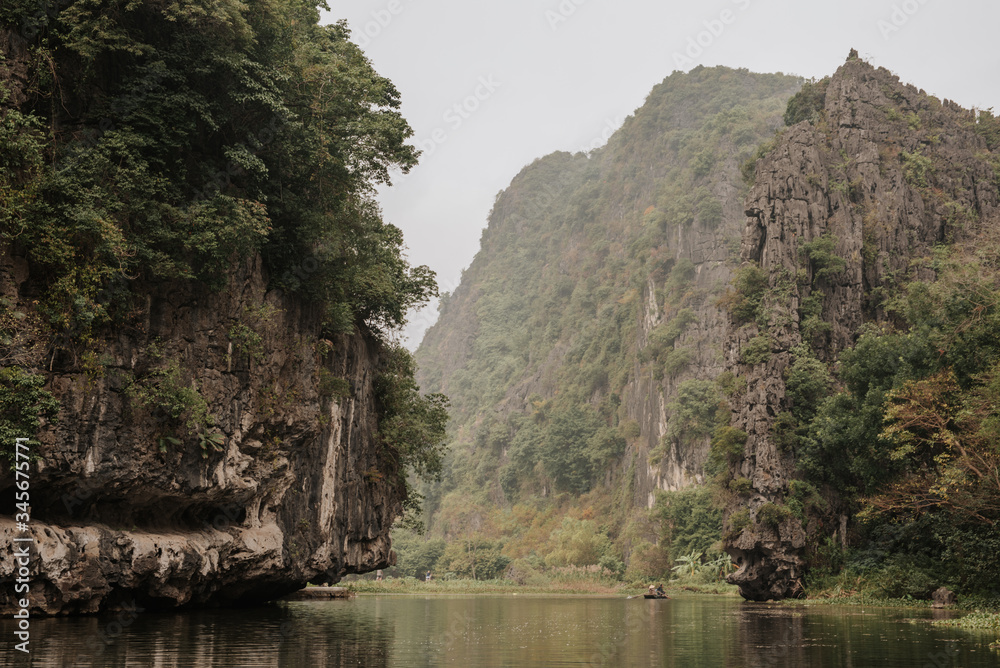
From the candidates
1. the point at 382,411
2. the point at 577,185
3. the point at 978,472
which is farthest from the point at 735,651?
the point at 577,185

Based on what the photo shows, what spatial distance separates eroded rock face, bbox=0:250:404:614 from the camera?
1809 centimetres

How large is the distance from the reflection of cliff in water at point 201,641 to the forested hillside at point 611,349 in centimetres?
2681

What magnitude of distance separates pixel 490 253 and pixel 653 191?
57.2 meters

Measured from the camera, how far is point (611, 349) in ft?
337

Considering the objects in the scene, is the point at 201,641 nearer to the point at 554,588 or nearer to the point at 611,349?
the point at 554,588

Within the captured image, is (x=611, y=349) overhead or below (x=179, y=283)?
overhead

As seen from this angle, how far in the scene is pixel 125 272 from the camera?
19.8 m

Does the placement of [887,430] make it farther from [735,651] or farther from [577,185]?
[577,185]

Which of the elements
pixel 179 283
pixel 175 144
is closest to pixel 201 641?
pixel 179 283

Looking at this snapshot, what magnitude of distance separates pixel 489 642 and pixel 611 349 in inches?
3436

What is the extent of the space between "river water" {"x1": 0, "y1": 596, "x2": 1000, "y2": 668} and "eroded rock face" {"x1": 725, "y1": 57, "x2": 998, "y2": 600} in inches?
496

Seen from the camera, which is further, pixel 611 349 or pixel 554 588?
pixel 611 349

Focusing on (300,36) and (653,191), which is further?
(653,191)

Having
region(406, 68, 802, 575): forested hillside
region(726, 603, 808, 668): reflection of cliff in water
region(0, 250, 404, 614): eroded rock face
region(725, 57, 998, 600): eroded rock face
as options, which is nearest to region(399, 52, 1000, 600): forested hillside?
region(725, 57, 998, 600): eroded rock face
